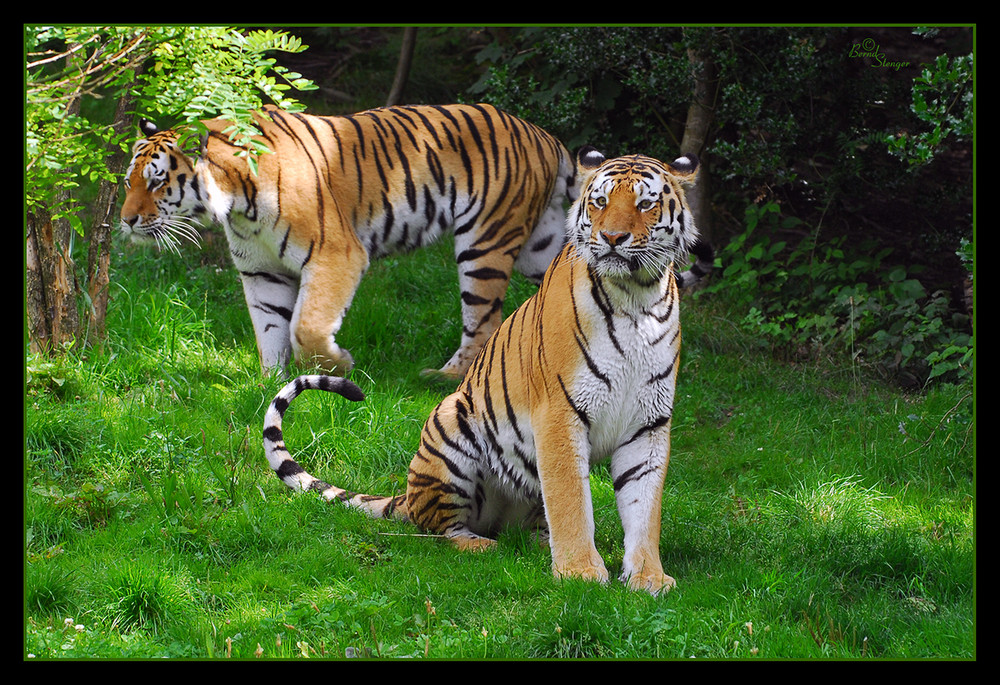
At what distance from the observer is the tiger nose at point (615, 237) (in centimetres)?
378

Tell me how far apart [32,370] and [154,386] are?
651 millimetres

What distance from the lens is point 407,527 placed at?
4.67 metres

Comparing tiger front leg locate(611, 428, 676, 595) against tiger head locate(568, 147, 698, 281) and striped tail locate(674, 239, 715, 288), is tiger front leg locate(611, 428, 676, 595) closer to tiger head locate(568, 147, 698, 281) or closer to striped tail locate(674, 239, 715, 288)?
tiger head locate(568, 147, 698, 281)

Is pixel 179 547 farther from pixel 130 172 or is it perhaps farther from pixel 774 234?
pixel 774 234

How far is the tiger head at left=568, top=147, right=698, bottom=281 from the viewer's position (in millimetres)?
3805

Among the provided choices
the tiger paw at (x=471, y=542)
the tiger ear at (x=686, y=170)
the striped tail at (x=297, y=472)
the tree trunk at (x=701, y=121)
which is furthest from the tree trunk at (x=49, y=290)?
the tree trunk at (x=701, y=121)

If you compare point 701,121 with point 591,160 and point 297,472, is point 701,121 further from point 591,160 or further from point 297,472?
point 297,472

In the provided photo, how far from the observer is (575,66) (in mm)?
7527

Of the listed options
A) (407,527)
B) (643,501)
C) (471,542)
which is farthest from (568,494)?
(407,527)

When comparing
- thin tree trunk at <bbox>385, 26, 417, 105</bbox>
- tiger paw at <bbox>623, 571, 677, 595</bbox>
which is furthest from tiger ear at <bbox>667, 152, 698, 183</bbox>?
thin tree trunk at <bbox>385, 26, 417, 105</bbox>

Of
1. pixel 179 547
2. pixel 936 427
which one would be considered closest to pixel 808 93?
pixel 936 427

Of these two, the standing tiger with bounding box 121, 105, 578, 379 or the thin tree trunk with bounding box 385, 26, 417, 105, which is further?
the thin tree trunk with bounding box 385, 26, 417, 105

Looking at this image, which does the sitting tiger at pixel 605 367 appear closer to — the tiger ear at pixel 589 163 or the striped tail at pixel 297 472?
the tiger ear at pixel 589 163

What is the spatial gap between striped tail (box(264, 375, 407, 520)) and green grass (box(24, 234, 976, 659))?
9 centimetres
